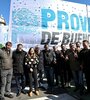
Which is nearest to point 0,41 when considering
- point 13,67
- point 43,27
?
point 13,67

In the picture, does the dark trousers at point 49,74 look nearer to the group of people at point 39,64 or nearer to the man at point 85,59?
the group of people at point 39,64

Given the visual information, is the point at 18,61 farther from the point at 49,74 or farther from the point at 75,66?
the point at 75,66

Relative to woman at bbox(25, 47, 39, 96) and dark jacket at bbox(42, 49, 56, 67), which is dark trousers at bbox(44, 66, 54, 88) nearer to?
dark jacket at bbox(42, 49, 56, 67)

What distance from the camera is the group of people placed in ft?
24.1

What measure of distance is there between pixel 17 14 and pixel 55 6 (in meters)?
1.45

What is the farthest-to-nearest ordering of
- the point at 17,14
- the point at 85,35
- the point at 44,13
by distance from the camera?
1. the point at 85,35
2. the point at 44,13
3. the point at 17,14

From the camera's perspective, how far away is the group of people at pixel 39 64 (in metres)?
7.36

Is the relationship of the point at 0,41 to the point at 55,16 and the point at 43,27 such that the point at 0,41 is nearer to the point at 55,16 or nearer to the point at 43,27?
the point at 43,27

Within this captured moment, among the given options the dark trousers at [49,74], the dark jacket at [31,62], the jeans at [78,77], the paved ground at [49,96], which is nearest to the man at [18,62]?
the dark jacket at [31,62]

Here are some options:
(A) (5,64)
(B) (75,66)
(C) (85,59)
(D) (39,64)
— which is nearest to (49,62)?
(D) (39,64)

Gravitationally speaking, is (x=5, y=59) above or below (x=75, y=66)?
above

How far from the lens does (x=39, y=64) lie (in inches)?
311

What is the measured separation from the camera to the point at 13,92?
802cm

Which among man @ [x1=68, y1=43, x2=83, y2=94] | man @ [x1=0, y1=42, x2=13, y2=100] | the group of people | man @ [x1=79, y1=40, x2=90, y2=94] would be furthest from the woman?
man @ [x1=79, y1=40, x2=90, y2=94]
